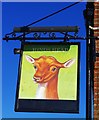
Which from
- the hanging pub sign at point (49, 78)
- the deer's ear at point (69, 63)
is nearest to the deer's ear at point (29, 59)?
the hanging pub sign at point (49, 78)

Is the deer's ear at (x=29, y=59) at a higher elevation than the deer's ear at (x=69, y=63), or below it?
higher

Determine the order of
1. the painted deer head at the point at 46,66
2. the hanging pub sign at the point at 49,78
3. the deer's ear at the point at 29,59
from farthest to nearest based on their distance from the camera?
the deer's ear at the point at 29,59 < the painted deer head at the point at 46,66 < the hanging pub sign at the point at 49,78

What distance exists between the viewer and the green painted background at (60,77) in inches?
305

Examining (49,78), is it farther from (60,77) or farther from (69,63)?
(69,63)

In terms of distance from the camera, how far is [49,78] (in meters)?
7.86

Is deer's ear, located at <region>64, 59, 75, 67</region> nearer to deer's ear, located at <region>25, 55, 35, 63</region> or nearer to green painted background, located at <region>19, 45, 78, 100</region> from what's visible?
green painted background, located at <region>19, 45, 78, 100</region>

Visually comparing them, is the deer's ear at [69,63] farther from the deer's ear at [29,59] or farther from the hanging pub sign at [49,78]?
the deer's ear at [29,59]

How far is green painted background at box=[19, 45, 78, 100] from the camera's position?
7.73m

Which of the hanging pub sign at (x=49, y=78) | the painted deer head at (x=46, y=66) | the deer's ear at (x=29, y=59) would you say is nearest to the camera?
the hanging pub sign at (x=49, y=78)

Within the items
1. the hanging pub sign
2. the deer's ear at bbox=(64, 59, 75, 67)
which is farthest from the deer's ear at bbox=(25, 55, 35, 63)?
the deer's ear at bbox=(64, 59, 75, 67)

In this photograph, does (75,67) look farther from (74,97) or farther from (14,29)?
(14,29)

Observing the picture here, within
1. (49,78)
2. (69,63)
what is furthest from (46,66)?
(69,63)

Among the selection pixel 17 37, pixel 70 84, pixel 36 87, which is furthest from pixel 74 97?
pixel 17 37

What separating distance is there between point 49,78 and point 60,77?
0.23 m
